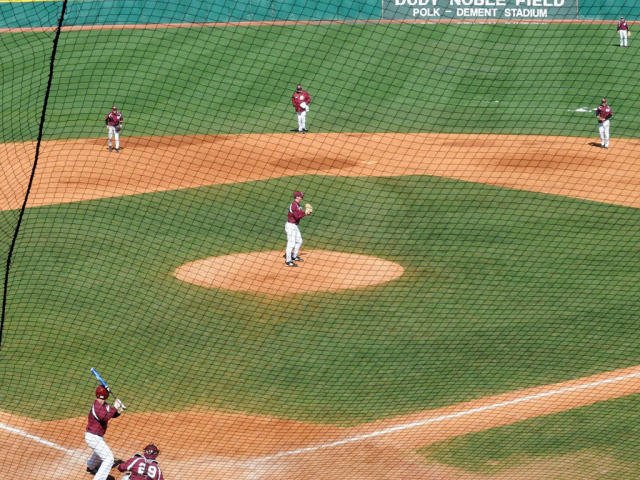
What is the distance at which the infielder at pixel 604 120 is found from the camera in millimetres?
34250

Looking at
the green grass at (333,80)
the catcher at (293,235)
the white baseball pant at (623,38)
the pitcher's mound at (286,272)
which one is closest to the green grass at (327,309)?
the pitcher's mound at (286,272)

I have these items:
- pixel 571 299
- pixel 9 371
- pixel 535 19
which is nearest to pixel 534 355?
pixel 571 299

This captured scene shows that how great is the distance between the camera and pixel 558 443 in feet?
52.9

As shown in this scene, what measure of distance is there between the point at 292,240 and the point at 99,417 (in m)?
10.2

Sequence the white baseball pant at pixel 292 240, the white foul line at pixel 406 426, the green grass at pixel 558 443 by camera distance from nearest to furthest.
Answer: the green grass at pixel 558 443, the white foul line at pixel 406 426, the white baseball pant at pixel 292 240

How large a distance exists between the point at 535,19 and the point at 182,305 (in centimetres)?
2837

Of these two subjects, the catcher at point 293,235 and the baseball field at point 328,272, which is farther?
the catcher at point 293,235

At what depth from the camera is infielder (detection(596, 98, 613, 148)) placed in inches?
1348

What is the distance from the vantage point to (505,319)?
833 inches

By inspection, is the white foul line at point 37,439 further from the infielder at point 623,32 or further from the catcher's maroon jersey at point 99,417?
the infielder at point 623,32

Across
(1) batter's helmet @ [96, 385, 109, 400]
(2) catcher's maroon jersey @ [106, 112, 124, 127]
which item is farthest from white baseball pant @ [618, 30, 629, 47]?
(1) batter's helmet @ [96, 385, 109, 400]

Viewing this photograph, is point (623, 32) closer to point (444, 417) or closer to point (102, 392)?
point (444, 417)

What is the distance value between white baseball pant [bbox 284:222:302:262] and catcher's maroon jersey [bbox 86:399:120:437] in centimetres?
990

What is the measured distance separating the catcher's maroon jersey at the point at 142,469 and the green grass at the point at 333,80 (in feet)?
82.2
